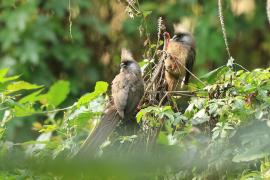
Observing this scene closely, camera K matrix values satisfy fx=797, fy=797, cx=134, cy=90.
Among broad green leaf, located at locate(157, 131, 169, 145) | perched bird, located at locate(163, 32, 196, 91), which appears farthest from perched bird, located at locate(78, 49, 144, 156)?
broad green leaf, located at locate(157, 131, 169, 145)

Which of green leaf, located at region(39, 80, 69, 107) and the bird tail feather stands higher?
green leaf, located at region(39, 80, 69, 107)

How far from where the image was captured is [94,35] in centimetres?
866

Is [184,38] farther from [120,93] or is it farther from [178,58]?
[120,93]

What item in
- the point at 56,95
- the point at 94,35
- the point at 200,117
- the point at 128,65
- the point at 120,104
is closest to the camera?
the point at 200,117

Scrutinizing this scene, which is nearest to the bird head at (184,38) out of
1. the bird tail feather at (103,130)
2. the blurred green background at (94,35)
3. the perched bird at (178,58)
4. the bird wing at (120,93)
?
the perched bird at (178,58)

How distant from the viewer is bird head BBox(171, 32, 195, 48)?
13.8 feet

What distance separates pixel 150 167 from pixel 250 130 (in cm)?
123

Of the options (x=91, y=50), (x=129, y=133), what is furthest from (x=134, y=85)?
(x=91, y=50)

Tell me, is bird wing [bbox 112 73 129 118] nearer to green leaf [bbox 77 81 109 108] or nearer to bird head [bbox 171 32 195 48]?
green leaf [bbox 77 81 109 108]

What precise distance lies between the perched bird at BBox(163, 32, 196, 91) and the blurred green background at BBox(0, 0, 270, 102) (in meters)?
3.65

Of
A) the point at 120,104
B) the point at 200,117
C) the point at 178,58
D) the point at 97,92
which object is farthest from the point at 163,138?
the point at 200,117

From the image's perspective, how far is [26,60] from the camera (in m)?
8.02

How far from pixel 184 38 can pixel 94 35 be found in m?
4.49

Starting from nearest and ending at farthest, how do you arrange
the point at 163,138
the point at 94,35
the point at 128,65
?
the point at 128,65 < the point at 163,138 < the point at 94,35
